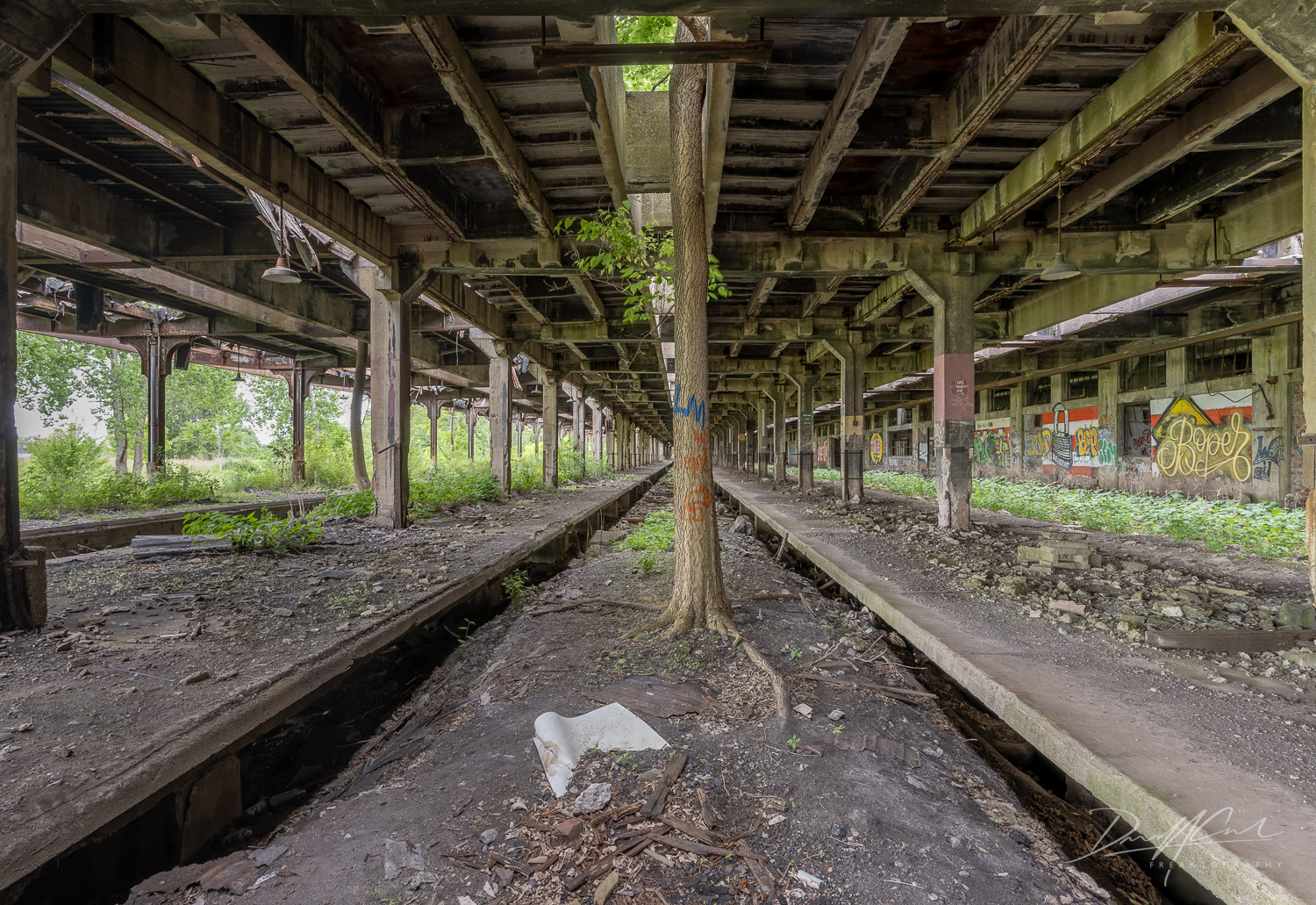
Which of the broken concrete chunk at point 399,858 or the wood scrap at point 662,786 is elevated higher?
the wood scrap at point 662,786

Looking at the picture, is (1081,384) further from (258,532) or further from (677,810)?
(258,532)

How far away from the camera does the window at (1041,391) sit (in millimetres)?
19328

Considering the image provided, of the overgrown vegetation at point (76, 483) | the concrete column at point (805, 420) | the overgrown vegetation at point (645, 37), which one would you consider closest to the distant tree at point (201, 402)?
the overgrown vegetation at point (76, 483)

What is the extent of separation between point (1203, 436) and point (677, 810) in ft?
54.2

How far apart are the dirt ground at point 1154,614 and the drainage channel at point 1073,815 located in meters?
0.53

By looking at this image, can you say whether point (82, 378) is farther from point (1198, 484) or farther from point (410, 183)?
point (1198, 484)

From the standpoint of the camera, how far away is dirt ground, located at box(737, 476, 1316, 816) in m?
2.77

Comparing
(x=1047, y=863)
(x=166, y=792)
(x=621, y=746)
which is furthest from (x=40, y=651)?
(x=1047, y=863)

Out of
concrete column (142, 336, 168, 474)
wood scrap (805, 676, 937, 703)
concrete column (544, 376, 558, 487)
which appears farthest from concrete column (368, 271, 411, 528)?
concrete column (544, 376, 558, 487)

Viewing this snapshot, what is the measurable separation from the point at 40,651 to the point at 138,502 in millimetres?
10458

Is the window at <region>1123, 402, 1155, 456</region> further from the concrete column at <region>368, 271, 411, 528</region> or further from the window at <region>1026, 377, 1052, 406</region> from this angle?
the concrete column at <region>368, 271, 411, 528</region>

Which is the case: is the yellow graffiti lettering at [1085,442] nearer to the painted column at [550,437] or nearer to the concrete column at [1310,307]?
the concrete column at [1310,307]

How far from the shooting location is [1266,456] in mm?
11492

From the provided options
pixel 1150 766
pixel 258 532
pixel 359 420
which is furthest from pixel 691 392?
pixel 359 420
